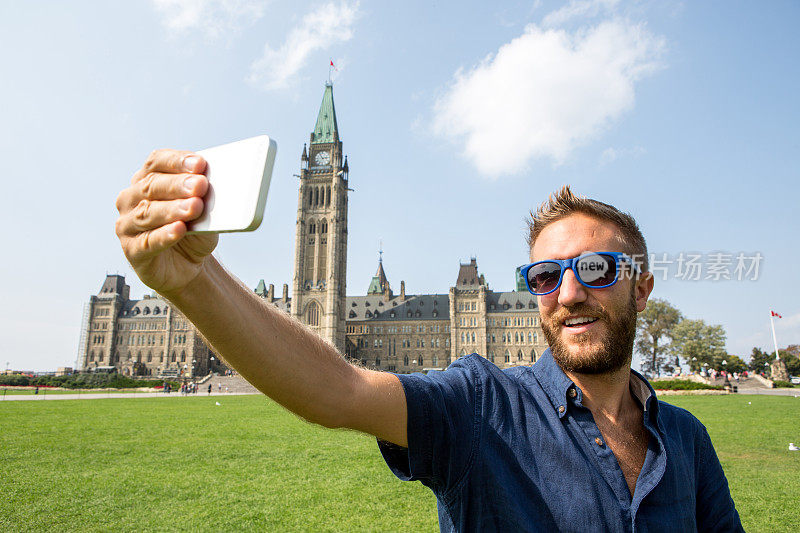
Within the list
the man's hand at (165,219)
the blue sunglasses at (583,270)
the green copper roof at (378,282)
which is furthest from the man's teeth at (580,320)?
the green copper roof at (378,282)

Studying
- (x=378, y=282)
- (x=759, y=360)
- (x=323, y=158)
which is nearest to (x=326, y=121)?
(x=323, y=158)

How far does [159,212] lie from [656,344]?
67.3 meters

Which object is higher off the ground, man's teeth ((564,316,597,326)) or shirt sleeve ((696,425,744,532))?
man's teeth ((564,316,597,326))

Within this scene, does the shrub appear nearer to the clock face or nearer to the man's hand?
the man's hand

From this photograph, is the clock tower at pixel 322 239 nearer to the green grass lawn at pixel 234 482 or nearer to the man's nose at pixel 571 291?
the green grass lawn at pixel 234 482

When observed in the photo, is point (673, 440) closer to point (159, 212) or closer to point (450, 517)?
point (450, 517)

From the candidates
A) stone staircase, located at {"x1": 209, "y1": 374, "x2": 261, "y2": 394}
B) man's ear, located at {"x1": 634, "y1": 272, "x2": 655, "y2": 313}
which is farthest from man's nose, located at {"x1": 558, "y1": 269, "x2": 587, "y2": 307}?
stone staircase, located at {"x1": 209, "y1": 374, "x2": 261, "y2": 394}

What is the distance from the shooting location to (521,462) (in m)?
1.46

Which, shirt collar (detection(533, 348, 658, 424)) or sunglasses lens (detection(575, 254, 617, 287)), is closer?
shirt collar (detection(533, 348, 658, 424))

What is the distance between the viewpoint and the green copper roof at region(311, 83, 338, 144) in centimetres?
7625

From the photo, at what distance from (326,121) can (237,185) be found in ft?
265

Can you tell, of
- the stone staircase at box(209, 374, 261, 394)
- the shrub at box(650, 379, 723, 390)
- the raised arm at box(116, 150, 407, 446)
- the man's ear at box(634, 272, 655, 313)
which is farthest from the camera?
the stone staircase at box(209, 374, 261, 394)

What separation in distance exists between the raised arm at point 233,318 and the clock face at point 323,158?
249 feet

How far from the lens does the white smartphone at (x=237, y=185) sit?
2.71 feet
